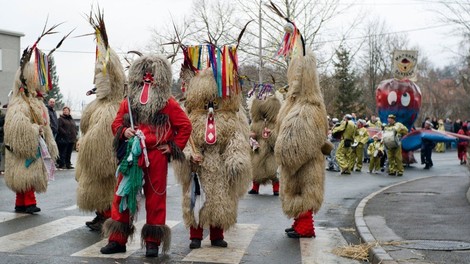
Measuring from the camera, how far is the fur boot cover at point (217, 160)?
25.0ft

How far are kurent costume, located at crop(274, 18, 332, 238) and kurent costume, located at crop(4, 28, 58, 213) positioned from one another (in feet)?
12.4

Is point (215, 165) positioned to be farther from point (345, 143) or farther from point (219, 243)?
point (345, 143)

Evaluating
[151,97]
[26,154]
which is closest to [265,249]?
[151,97]

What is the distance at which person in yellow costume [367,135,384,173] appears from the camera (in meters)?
21.1

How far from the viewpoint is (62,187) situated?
14484mm

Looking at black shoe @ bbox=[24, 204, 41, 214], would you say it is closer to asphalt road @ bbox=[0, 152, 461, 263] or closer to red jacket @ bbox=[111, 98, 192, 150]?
asphalt road @ bbox=[0, 152, 461, 263]

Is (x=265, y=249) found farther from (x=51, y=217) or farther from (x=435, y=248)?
(x=51, y=217)

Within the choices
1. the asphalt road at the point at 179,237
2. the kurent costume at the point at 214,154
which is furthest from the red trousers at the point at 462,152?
the kurent costume at the point at 214,154

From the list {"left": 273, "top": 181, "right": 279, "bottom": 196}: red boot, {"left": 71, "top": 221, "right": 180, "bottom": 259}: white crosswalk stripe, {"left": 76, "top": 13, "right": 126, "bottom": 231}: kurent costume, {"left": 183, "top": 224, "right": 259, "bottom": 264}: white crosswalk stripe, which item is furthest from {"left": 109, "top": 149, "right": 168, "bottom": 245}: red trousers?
{"left": 273, "top": 181, "right": 279, "bottom": 196}: red boot

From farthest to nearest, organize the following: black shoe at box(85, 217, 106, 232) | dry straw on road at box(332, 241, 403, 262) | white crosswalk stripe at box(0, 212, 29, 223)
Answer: white crosswalk stripe at box(0, 212, 29, 223) → black shoe at box(85, 217, 106, 232) → dry straw on road at box(332, 241, 403, 262)

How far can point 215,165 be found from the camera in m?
7.75

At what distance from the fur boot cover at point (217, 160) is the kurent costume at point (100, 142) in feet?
3.80

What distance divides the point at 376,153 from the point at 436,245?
45.1ft

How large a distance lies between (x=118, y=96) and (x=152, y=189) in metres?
2.26
